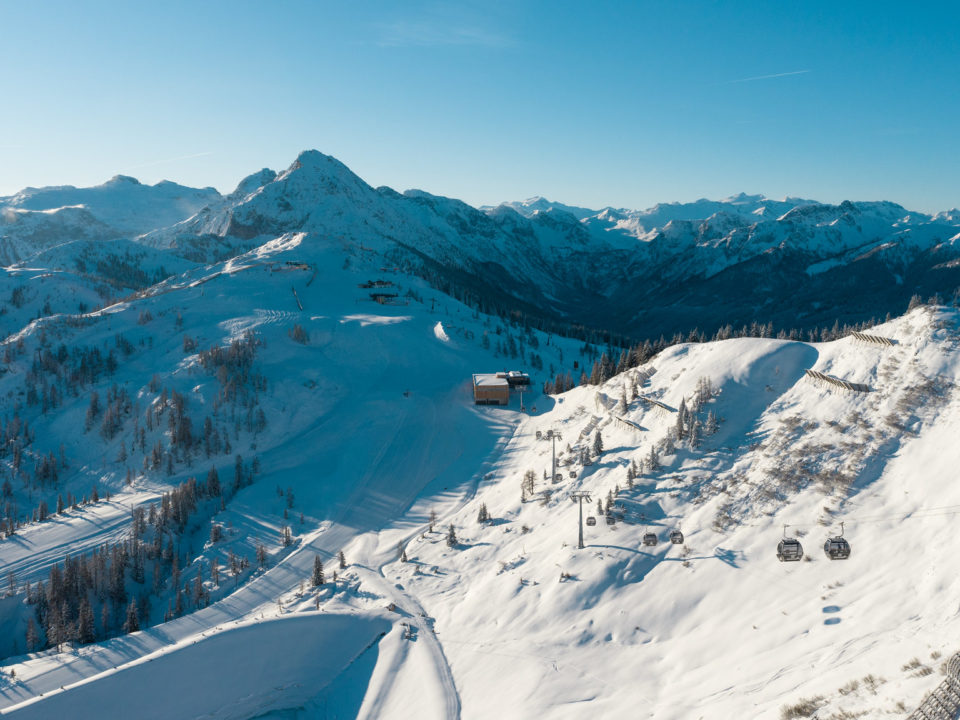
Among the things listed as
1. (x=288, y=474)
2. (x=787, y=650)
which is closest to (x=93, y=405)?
(x=288, y=474)

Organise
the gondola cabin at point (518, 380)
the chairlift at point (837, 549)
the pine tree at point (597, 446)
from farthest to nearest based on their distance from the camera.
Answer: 1. the gondola cabin at point (518, 380)
2. the pine tree at point (597, 446)
3. the chairlift at point (837, 549)

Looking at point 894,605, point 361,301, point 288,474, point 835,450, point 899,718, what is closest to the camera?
point 899,718

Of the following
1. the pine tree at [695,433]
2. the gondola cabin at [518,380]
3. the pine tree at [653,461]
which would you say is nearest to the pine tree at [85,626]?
the pine tree at [653,461]

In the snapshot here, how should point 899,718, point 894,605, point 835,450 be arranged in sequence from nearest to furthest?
point 899,718
point 894,605
point 835,450

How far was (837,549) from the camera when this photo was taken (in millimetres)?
30281

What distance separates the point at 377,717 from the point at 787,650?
23.1m

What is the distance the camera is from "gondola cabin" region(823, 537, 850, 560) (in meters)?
30.2

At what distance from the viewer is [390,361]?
4210 inches

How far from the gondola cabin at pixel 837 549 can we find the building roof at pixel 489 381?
6035cm

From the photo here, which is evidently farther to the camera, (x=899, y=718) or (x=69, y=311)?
(x=69, y=311)

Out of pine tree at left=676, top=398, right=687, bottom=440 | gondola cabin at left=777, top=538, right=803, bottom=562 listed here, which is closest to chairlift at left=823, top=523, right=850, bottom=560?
gondola cabin at left=777, top=538, right=803, bottom=562

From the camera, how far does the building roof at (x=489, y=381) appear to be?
8900cm

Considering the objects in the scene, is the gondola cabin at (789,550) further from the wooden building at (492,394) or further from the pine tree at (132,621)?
the wooden building at (492,394)

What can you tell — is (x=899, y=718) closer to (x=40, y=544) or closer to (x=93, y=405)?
(x=40, y=544)
